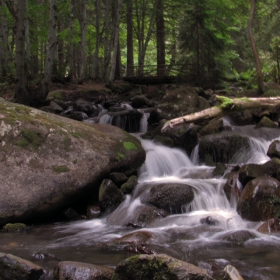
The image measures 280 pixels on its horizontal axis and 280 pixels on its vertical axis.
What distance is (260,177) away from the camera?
7711mm

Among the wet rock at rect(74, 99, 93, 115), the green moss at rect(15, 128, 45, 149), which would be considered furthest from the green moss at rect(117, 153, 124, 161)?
the wet rock at rect(74, 99, 93, 115)

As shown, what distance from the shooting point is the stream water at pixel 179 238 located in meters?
5.39

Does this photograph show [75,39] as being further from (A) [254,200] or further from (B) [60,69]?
(A) [254,200]

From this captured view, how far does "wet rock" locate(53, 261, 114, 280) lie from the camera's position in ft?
14.2

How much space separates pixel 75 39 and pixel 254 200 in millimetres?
22376

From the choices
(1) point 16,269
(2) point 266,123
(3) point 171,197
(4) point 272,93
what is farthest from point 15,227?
(4) point 272,93

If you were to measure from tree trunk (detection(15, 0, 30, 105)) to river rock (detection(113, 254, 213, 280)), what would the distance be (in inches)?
394

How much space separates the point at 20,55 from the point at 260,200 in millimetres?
9450

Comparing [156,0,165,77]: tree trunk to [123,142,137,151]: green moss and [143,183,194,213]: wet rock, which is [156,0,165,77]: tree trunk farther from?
[143,183,194,213]: wet rock

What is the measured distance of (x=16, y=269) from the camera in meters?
4.39

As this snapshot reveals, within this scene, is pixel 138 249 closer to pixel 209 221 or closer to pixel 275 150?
pixel 209 221

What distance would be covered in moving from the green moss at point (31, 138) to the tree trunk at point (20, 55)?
5208 millimetres

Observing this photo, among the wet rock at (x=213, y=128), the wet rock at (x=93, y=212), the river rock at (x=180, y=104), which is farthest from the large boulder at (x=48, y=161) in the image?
the river rock at (x=180, y=104)

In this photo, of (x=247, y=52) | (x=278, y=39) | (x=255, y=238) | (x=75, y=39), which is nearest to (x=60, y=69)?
(x=75, y=39)
